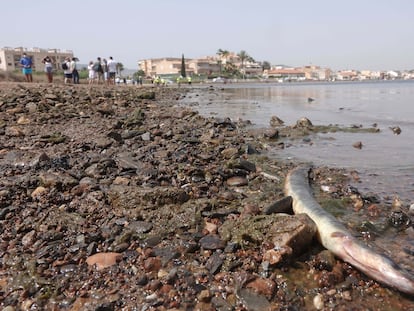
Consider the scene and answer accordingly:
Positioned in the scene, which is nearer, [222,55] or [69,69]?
[69,69]

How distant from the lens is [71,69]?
2634 cm

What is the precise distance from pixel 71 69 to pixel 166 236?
25371 mm

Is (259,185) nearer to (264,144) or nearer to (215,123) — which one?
(264,144)

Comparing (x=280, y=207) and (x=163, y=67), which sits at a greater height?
(x=163, y=67)

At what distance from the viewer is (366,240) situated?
13.6 feet

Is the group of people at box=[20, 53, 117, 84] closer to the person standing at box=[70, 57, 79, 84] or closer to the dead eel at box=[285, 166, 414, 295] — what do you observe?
the person standing at box=[70, 57, 79, 84]

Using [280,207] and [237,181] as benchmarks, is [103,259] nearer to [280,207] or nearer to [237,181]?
[280,207]

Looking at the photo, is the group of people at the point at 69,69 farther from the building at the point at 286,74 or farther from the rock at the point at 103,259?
the building at the point at 286,74

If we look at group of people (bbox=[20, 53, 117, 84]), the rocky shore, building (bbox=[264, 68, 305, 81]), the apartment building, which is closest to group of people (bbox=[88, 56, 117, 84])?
group of people (bbox=[20, 53, 117, 84])

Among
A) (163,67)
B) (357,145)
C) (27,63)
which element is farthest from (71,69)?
(163,67)

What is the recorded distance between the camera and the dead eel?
303 centimetres

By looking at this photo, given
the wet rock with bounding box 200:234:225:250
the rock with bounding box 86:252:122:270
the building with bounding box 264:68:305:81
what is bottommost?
the rock with bounding box 86:252:122:270

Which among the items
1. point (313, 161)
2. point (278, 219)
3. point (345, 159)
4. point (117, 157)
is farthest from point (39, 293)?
point (345, 159)

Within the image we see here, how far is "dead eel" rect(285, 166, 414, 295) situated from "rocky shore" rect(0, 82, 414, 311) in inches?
4.1
